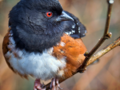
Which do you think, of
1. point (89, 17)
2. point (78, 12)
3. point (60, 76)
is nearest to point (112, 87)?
point (89, 17)

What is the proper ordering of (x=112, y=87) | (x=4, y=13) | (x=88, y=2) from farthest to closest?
(x=88, y=2), (x=112, y=87), (x=4, y=13)

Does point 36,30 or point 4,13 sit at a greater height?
point 36,30

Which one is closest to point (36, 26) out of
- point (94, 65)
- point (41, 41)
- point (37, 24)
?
point (37, 24)

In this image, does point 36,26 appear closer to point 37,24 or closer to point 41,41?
point 37,24

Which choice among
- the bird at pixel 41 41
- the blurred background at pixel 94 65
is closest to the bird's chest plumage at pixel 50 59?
the bird at pixel 41 41

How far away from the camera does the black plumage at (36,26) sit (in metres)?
1.81

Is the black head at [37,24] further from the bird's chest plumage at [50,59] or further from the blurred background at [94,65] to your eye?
the blurred background at [94,65]

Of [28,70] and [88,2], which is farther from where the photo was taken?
[88,2]

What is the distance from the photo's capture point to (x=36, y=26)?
1.81 m

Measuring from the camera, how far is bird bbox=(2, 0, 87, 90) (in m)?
1.81

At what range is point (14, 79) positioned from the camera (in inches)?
156

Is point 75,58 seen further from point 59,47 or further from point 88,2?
point 88,2

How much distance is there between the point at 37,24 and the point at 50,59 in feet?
1.34

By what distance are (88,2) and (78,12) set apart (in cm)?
38
